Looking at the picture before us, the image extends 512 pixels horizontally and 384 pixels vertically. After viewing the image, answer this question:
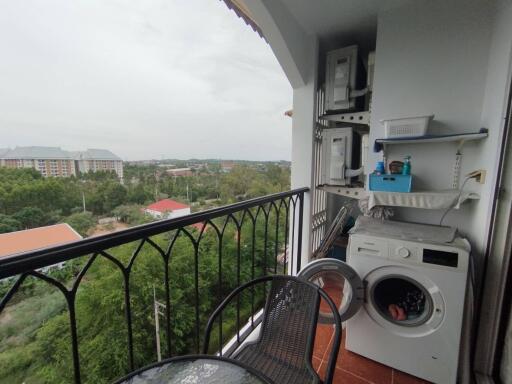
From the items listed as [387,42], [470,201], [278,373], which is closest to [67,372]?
[278,373]

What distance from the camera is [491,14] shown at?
1.47 m

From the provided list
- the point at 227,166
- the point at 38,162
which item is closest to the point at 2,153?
the point at 38,162

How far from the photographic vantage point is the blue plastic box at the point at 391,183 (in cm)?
161

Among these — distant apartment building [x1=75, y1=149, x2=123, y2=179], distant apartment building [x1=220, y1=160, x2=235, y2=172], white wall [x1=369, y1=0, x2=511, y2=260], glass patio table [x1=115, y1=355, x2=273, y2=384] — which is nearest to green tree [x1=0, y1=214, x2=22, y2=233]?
distant apartment building [x1=75, y1=149, x2=123, y2=179]

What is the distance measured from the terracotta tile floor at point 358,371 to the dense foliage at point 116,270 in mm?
656

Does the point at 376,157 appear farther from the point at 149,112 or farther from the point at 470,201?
the point at 149,112

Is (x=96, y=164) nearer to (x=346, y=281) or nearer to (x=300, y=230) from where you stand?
(x=300, y=230)

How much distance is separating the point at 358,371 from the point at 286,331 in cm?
85

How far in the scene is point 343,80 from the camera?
1.99 meters

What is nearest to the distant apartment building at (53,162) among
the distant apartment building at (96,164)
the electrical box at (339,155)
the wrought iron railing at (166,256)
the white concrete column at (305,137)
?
the distant apartment building at (96,164)

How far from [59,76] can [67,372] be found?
24.4 ft

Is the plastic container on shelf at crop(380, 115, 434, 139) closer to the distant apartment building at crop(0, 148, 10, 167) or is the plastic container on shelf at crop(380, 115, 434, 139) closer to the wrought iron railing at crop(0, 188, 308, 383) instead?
the wrought iron railing at crop(0, 188, 308, 383)

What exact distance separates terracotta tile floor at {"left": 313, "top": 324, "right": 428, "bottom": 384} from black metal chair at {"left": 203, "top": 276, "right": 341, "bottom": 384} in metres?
0.71

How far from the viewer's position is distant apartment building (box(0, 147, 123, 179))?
95.3 inches
